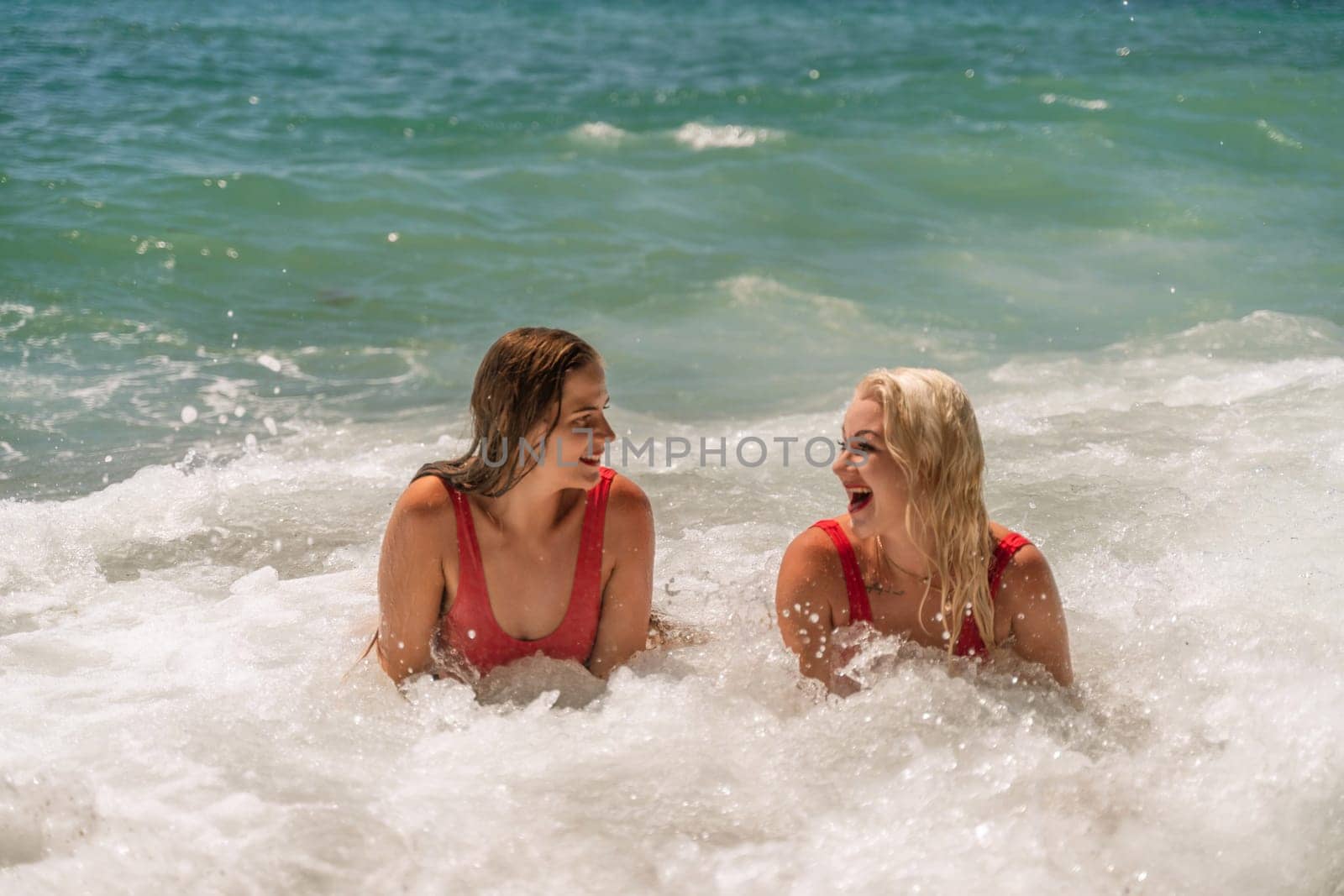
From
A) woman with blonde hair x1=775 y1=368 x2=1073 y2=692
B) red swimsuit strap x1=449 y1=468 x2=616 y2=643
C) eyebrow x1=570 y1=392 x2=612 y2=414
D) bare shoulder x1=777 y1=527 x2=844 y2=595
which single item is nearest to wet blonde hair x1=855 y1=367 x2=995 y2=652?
woman with blonde hair x1=775 y1=368 x2=1073 y2=692

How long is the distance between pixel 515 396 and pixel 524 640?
2.43 ft

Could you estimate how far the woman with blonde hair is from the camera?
11.8ft

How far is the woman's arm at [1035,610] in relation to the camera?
369 centimetres

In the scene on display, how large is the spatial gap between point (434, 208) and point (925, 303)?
475 centimetres

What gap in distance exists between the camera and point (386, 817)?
341 centimetres

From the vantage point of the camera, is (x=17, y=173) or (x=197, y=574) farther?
(x=17, y=173)

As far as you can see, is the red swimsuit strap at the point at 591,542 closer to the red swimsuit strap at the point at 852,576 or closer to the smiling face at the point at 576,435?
the smiling face at the point at 576,435

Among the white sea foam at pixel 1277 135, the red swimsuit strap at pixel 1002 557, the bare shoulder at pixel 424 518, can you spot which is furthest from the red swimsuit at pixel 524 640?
the white sea foam at pixel 1277 135

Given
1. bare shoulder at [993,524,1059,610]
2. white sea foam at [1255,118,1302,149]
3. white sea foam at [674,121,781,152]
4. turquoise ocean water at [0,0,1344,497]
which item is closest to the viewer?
bare shoulder at [993,524,1059,610]

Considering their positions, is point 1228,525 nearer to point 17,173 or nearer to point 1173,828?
point 1173,828

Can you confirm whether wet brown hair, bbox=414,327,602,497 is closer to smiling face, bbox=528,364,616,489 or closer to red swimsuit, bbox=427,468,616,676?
smiling face, bbox=528,364,616,489

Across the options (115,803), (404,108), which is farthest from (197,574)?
(404,108)

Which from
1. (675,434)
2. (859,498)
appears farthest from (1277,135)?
(859,498)

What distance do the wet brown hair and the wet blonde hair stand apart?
0.81 metres
